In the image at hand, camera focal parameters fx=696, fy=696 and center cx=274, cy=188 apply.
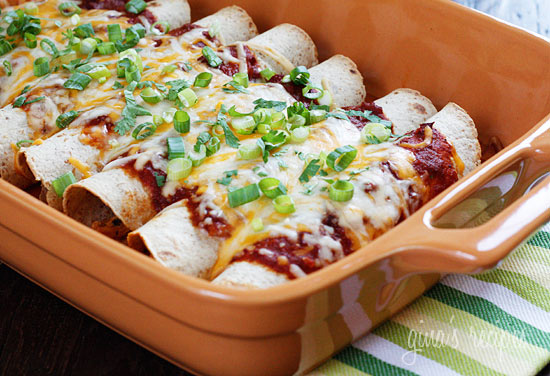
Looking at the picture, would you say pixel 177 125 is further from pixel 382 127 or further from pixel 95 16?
pixel 95 16

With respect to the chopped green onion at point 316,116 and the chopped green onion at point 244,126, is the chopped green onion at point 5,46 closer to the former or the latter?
the chopped green onion at point 244,126

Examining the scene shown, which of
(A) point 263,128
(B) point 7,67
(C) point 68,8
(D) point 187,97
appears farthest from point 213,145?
(C) point 68,8

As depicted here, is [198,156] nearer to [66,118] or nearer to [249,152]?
[249,152]

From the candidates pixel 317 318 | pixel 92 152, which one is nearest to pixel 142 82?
pixel 92 152

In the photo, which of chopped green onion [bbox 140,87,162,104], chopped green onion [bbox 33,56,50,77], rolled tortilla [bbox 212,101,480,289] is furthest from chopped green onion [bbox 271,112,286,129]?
chopped green onion [bbox 33,56,50,77]

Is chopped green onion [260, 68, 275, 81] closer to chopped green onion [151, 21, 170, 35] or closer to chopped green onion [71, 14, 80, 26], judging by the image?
chopped green onion [151, 21, 170, 35]
